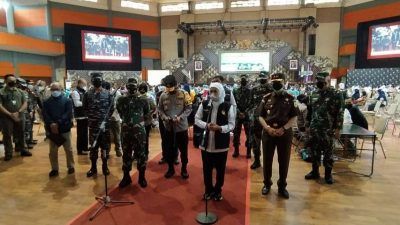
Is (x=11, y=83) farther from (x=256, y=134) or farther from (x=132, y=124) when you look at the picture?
(x=256, y=134)

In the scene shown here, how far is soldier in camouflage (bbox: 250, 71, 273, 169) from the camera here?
4.41 m

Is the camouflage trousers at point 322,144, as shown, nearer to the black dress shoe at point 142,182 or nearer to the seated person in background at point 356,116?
the seated person in background at point 356,116

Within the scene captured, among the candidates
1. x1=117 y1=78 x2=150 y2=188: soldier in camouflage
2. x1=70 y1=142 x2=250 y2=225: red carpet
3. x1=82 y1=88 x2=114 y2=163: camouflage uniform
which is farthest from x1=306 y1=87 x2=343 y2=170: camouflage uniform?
x1=82 y1=88 x2=114 y2=163: camouflage uniform

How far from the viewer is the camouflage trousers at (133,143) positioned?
362 centimetres

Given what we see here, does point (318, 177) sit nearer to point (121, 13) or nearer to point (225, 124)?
point (225, 124)

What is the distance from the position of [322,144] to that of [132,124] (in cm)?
259

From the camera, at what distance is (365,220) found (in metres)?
2.93

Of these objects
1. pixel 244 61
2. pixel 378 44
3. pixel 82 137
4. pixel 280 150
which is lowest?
pixel 82 137

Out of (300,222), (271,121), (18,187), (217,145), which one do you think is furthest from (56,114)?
(300,222)

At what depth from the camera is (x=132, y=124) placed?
3.61 m

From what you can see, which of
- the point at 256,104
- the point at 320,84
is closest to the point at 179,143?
the point at 256,104

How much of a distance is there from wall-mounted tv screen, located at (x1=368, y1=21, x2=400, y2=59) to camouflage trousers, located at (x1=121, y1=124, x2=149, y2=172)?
15162 mm

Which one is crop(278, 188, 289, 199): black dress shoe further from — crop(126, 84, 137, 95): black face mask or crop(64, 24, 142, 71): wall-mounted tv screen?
crop(64, 24, 142, 71): wall-mounted tv screen

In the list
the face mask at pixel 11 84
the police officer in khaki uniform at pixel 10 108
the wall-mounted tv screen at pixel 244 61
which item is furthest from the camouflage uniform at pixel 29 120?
the wall-mounted tv screen at pixel 244 61
